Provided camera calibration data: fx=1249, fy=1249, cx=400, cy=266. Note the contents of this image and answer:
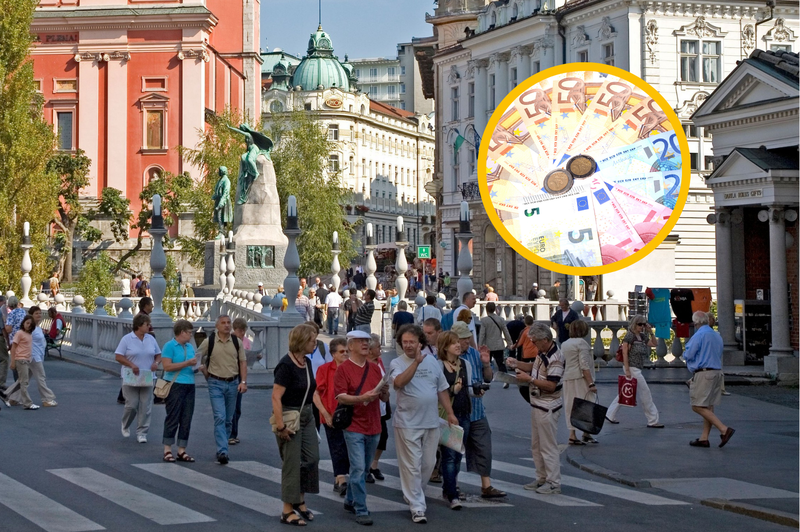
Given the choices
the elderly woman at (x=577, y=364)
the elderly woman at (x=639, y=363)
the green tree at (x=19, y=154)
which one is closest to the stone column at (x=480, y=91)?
the green tree at (x=19, y=154)

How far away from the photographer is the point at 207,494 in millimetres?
11219

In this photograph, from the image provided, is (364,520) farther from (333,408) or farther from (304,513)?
(333,408)

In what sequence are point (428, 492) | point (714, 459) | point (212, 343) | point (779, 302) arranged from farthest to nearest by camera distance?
point (779, 302) < point (714, 459) < point (212, 343) < point (428, 492)

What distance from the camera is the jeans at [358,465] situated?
33.0ft

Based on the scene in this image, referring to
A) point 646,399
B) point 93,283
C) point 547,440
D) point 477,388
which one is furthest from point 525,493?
point 93,283

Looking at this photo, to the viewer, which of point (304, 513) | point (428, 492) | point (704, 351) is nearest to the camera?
point (304, 513)

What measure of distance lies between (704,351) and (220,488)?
6.51m

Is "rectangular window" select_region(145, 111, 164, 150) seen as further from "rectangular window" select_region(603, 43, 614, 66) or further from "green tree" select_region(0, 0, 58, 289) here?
"rectangular window" select_region(603, 43, 614, 66)

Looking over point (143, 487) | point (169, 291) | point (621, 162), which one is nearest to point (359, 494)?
point (143, 487)

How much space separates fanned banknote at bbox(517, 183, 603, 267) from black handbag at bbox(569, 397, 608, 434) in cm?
1649

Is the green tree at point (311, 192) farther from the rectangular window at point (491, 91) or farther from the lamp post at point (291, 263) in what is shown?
the lamp post at point (291, 263)

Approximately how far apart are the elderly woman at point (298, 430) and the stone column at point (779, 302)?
1405 centimetres

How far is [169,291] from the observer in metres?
36.5

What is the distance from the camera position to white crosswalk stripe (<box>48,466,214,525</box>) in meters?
10.1
